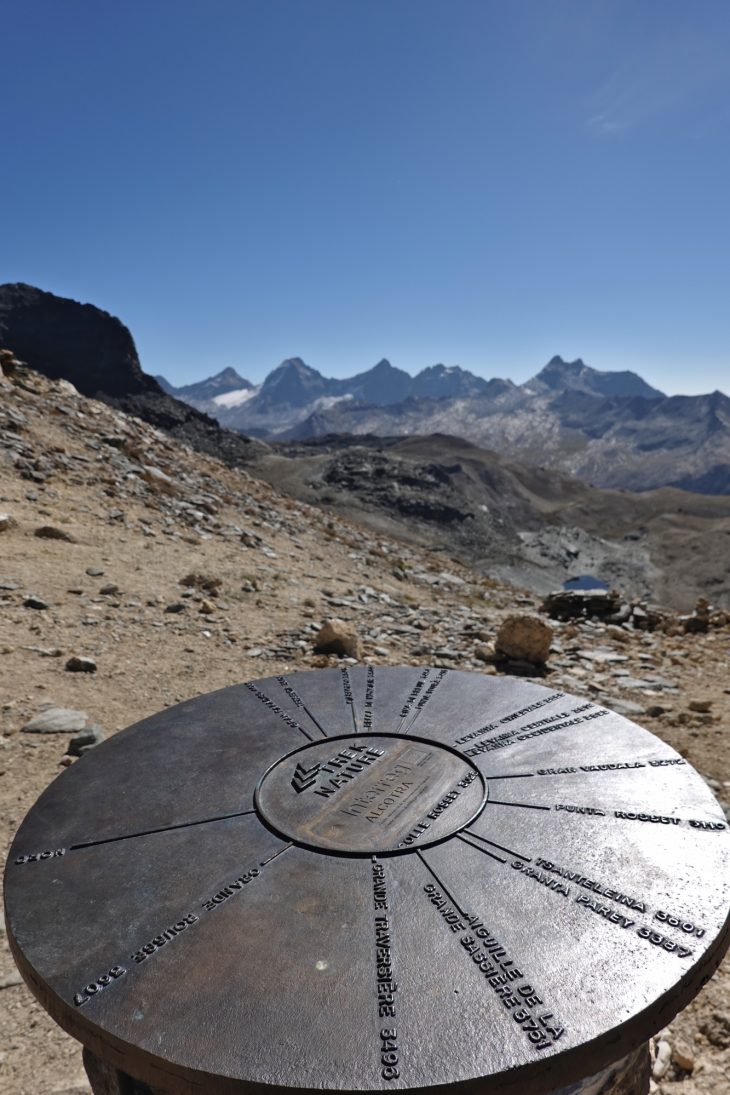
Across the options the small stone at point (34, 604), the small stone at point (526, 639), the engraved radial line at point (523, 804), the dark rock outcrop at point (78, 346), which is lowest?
the small stone at point (34, 604)

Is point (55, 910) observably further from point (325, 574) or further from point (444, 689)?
point (325, 574)

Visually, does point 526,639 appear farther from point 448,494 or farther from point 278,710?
point 448,494

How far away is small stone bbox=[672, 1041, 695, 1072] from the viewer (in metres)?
2.83

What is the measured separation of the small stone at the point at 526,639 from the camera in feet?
22.9

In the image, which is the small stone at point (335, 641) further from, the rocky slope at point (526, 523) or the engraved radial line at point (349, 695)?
the rocky slope at point (526, 523)

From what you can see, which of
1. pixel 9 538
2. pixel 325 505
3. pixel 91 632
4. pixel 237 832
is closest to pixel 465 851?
pixel 237 832

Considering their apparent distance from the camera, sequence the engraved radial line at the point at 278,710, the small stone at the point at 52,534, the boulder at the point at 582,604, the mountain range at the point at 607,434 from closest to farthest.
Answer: the engraved radial line at the point at 278,710, the small stone at the point at 52,534, the boulder at the point at 582,604, the mountain range at the point at 607,434

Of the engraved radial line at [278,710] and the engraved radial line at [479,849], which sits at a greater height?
the engraved radial line at [479,849]

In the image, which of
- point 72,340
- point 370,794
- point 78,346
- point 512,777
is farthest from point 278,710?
point 72,340

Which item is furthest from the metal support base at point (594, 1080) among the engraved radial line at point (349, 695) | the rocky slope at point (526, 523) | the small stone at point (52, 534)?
A: the rocky slope at point (526, 523)

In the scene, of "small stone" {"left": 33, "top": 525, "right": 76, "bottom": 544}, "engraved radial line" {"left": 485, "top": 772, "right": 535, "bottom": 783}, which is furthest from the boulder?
"engraved radial line" {"left": 485, "top": 772, "right": 535, "bottom": 783}

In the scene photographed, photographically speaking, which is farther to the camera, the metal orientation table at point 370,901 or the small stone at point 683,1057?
the small stone at point 683,1057

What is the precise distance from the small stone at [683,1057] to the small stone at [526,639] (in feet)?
13.8

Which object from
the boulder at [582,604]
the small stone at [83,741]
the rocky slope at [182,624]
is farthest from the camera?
the boulder at [582,604]
